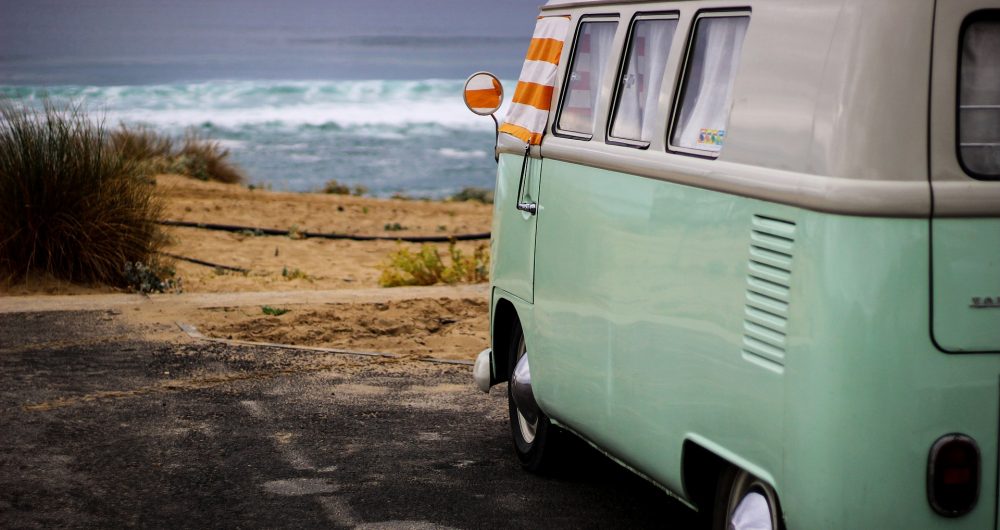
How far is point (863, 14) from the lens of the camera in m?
3.45

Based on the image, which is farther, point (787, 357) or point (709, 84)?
point (709, 84)

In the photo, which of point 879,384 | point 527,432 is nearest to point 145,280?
point 527,432

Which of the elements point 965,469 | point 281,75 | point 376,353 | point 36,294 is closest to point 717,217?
point 965,469

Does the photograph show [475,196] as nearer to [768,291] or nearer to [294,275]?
[294,275]

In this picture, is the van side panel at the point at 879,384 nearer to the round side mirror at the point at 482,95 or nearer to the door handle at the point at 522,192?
the door handle at the point at 522,192

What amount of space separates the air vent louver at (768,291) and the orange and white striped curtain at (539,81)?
2054 millimetres

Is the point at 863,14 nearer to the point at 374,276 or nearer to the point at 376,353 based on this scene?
the point at 376,353

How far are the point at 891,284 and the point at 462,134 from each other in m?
48.0

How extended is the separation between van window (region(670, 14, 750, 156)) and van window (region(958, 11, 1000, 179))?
2.55ft

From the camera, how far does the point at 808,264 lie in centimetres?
346

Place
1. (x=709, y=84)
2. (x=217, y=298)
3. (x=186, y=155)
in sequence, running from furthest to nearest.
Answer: (x=186, y=155) → (x=217, y=298) → (x=709, y=84)

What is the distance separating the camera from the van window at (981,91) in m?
3.48

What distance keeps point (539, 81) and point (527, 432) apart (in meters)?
1.67

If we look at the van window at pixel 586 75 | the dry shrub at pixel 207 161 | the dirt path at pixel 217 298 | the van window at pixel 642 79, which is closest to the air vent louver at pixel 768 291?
the van window at pixel 642 79
